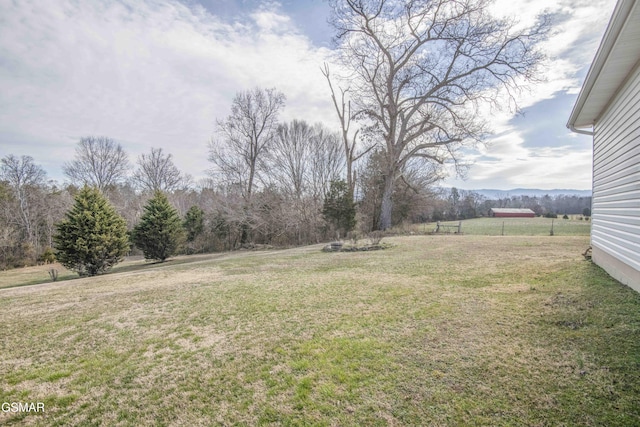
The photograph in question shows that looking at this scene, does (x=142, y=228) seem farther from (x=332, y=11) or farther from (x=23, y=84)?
(x=332, y=11)

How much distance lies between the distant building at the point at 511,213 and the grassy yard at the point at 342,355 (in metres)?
39.0

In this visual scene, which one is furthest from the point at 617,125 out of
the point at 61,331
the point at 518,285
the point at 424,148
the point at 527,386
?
the point at 424,148

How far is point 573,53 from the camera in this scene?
6062 mm

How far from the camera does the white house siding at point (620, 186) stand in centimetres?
343

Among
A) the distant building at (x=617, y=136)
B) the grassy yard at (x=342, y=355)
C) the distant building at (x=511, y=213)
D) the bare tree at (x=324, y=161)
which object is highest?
the bare tree at (x=324, y=161)

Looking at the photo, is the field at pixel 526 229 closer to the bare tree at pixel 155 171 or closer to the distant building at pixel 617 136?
the distant building at pixel 617 136

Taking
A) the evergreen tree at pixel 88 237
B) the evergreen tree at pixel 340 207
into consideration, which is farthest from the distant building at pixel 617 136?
the evergreen tree at pixel 88 237

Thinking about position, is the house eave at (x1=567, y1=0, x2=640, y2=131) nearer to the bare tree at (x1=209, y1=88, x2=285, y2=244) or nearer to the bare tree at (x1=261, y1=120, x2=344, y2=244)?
the bare tree at (x1=261, y1=120, x2=344, y2=244)

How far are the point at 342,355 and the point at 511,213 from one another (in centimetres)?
4336

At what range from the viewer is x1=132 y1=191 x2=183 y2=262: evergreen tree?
14266mm

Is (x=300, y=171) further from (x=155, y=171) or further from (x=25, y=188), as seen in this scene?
(x=25, y=188)

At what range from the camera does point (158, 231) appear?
14.3 metres

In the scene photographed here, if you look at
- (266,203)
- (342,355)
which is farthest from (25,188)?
(342,355)

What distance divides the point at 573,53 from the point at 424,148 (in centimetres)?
910
